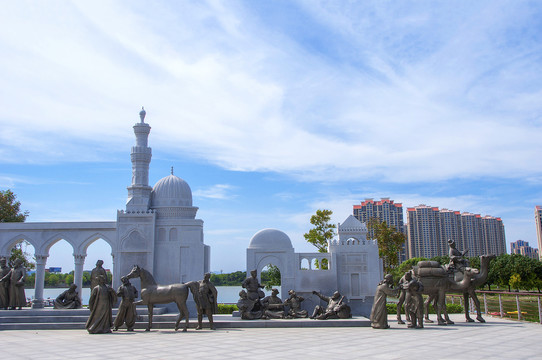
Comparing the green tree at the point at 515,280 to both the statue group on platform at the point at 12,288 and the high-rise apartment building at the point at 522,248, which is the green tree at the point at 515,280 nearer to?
the statue group on platform at the point at 12,288

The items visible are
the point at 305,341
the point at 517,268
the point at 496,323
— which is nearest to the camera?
the point at 305,341

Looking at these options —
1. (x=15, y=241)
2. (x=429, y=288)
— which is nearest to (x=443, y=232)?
(x=429, y=288)

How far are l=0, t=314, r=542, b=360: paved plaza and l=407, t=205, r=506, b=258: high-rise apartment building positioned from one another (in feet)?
182

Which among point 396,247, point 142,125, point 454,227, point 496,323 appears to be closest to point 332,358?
point 496,323

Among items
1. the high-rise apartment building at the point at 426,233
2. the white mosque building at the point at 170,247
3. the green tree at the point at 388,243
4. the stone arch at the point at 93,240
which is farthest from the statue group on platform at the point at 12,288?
the high-rise apartment building at the point at 426,233

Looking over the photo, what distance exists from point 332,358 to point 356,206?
47.4 meters

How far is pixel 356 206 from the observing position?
55062 millimetres

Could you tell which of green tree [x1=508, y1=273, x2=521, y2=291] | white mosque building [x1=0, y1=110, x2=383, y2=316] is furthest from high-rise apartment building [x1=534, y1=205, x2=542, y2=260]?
white mosque building [x1=0, y1=110, x2=383, y2=316]

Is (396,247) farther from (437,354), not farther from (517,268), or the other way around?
(437,354)

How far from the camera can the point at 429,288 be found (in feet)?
48.9

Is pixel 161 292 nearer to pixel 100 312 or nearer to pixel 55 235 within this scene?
pixel 100 312

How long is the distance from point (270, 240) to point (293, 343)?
531 inches

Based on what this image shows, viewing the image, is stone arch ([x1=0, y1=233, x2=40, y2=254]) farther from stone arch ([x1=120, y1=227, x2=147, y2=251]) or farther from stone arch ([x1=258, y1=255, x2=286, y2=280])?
stone arch ([x1=258, y1=255, x2=286, y2=280])

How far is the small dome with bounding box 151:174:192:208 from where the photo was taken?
78.9 feet
